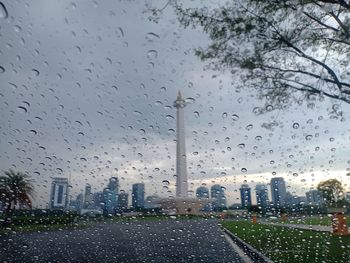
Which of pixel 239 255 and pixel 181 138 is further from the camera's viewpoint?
pixel 181 138

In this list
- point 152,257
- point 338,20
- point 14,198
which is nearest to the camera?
point 152,257

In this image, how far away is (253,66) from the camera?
846 centimetres

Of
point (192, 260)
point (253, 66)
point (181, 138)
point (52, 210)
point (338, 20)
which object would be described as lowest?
point (192, 260)

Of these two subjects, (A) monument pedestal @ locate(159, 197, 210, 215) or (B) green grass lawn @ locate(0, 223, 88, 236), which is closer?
(A) monument pedestal @ locate(159, 197, 210, 215)

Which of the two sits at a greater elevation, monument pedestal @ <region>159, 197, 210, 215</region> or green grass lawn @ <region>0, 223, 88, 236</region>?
monument pedestal @ <region>159, 197, 210, 215</region>

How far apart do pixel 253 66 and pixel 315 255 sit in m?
4.56

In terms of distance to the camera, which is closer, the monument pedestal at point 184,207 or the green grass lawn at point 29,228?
the monument pedestal at point 184,207

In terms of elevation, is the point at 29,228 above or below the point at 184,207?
below

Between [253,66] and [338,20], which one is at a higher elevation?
[338,20]

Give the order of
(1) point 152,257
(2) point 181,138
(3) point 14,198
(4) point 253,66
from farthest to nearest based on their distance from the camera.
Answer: (2) point 181,138 → (4) point 253,66 → (3) point 14,198 → (1) point 152,257

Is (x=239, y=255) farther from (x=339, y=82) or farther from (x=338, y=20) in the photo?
(x=338, y=20)

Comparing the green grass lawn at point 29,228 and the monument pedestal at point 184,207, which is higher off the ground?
the monument pedestal at point 184,207

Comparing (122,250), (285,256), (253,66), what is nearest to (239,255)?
(285,256)

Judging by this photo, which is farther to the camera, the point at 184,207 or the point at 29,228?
the point at 184,207
